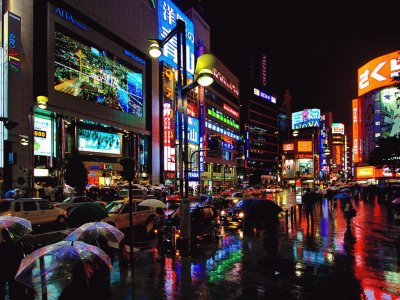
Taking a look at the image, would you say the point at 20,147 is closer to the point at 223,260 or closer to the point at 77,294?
the point at 223,260

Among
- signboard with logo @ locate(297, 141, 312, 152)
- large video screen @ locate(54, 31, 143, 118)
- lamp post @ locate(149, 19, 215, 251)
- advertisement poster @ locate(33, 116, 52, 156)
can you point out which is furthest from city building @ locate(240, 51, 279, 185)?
lamp post @ locate(149, 19, 215, 251)

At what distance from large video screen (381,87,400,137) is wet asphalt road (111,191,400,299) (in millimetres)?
87315

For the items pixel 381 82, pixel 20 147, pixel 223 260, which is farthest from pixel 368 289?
pixel 381 82

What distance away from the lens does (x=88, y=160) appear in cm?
4634

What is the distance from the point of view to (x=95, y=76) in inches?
1860

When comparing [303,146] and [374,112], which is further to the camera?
[303,146]

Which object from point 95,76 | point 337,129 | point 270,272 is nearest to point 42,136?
point 95,76

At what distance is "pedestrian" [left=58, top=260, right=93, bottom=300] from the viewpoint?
450 cm

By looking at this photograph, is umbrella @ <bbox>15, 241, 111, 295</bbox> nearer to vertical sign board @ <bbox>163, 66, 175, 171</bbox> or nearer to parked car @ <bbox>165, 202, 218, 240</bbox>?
parked car @ <bbox>165, 202, 218, 240</bbox>

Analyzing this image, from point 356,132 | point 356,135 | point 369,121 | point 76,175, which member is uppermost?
point 369,121

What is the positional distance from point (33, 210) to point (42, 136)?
25.8 metres

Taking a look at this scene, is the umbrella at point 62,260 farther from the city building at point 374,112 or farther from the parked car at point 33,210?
the city building at point 374,112

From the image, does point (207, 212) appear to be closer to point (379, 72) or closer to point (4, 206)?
point (4, 206)

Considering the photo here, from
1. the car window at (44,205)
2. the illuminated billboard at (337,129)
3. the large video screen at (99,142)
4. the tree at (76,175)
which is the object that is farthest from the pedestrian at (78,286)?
the illuminated billboard at (337,129)
